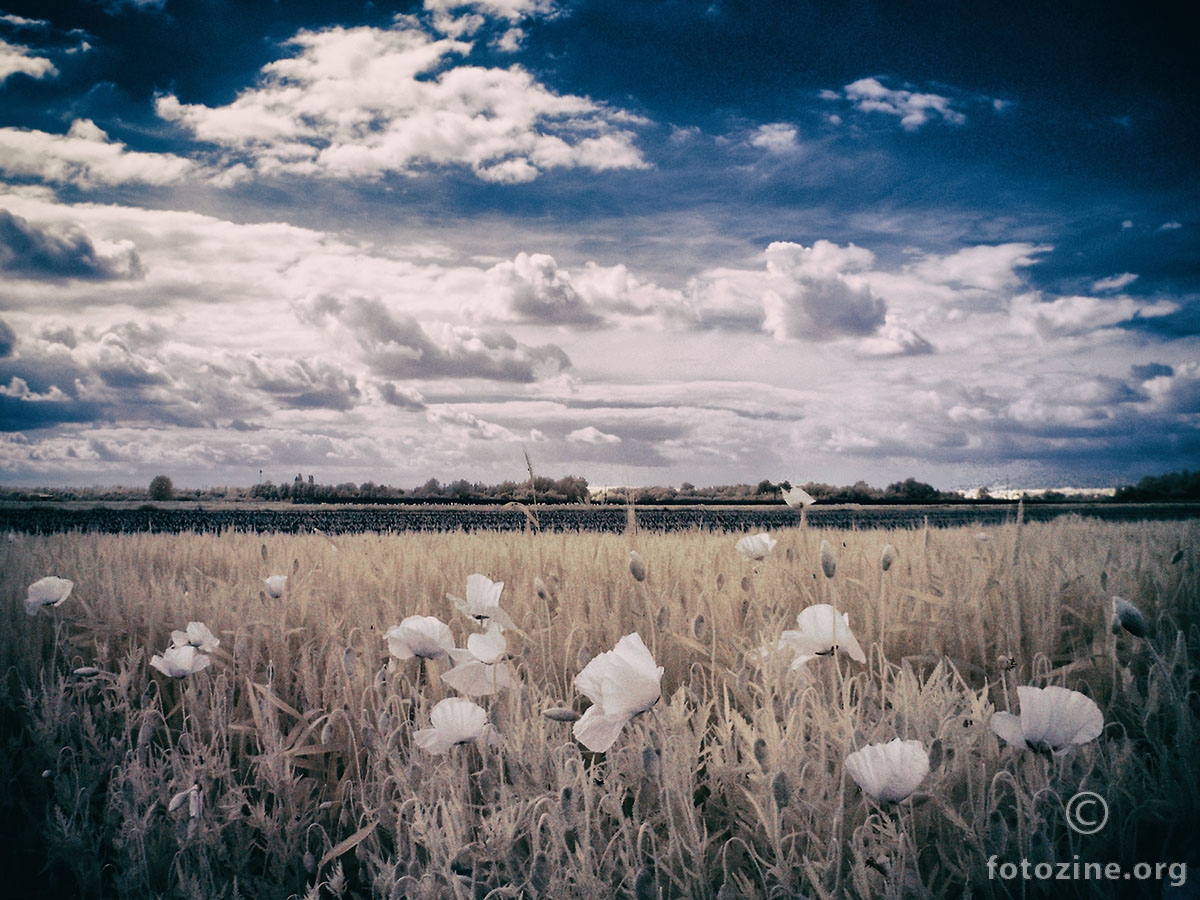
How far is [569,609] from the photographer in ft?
9.59

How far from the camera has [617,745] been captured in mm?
1764

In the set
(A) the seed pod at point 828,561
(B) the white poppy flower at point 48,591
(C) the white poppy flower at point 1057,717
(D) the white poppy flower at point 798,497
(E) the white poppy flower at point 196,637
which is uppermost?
(D) the white poppy flower at point 798,497

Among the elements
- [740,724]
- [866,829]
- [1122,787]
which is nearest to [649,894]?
[866,829]

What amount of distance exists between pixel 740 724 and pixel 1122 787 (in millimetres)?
795

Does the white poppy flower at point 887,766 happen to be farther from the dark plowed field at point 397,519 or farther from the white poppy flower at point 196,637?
the dark plowed field at point 397,519

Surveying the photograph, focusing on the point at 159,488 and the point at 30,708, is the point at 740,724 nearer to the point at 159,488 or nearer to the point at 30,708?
the point at 30,708

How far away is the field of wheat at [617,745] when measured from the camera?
1.33 metres

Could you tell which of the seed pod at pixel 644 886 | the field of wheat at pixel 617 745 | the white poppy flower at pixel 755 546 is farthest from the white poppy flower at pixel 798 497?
the seed pod at pixel 644 886

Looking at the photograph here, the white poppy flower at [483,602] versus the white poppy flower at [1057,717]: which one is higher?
the white poppy flower at [483,602]

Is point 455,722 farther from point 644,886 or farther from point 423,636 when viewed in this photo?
point 644,886

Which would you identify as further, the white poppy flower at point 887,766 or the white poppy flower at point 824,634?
the white poppy flower at point 824,634

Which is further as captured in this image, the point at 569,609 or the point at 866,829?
the point at 569,609

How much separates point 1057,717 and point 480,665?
118cm

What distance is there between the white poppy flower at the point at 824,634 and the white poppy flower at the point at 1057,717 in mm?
377
